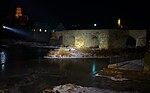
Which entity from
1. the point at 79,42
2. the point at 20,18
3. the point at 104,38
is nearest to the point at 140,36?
the point at 104,38

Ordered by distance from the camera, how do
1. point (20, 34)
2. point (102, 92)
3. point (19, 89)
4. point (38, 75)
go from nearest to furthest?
point (102, 92) → point (19, 89) → point (38, 75) → point (20, 34)

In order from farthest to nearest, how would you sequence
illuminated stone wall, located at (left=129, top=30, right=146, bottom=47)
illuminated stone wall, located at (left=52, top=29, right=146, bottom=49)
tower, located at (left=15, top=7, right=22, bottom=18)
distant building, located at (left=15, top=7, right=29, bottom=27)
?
1. distant building, located at (left=15, top=7, right=29, bottom=27)
2. tower, located at (left=15, top=7, right=22, bottom=18)
3. illuminated stone wall, located at (left=52, top=29, right=146, bottom=49)
4. illuminated stone wall, located at (left=129, top=30, right=146, bottom=47)

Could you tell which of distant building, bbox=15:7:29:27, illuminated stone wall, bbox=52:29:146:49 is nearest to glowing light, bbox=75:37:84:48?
illuminated stone wall, bbox=52:29:146:49

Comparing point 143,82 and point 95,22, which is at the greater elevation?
point 95,22

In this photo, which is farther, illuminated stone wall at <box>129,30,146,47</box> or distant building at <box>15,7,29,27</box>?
distant building at <box>15,7,29,27</box>

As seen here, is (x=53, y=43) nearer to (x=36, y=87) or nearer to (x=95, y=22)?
(x=95, y=22)

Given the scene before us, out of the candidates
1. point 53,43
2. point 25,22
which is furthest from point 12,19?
point 53,43

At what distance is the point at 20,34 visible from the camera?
278 ft

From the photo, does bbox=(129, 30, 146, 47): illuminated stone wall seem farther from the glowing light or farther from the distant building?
the distant building

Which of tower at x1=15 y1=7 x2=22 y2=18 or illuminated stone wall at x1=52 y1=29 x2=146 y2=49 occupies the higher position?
tower at x1=15 y1=7 x2=22 y2=18

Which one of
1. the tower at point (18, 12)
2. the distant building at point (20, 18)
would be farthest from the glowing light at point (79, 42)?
the distant building at point (20, 18)

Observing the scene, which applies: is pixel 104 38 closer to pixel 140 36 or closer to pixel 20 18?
pixel 140 36

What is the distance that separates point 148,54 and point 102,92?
18.7 feet

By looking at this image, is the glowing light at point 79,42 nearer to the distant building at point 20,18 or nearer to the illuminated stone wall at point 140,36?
the illuminated stone wall at point 140,36
